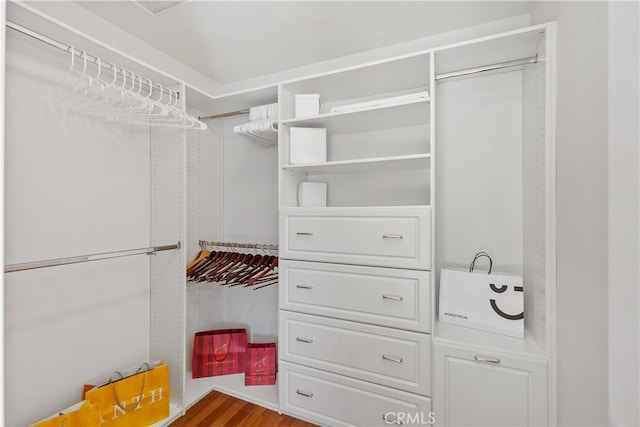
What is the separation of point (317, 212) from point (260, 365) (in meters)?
1.27

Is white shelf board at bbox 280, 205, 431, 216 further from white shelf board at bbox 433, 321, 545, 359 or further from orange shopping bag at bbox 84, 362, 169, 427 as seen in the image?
orange shopping bag at bbox 84, 362, 169, 427

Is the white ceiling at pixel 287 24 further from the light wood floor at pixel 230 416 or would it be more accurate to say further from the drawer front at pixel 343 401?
the light wood floor at pixel 230 416

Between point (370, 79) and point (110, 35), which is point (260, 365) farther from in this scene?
point (110, 35)

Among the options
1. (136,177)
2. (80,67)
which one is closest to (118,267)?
(136,177)

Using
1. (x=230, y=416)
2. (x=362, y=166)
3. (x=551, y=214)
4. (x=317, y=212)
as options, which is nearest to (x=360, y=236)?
(x=317, y=212)

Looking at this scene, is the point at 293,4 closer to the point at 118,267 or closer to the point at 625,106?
the point at 625,106

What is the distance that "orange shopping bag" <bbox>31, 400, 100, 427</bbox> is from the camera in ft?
4.32

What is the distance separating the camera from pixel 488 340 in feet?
4.60

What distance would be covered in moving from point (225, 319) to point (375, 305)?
153 centimetres

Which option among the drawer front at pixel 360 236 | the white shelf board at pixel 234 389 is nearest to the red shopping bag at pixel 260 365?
the white shelf board at pixel 234 389

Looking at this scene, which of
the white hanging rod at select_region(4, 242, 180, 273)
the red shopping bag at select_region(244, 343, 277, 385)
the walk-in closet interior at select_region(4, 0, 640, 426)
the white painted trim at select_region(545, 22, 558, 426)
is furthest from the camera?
the red shopping bag at select_region(244, 343, 277, 385)

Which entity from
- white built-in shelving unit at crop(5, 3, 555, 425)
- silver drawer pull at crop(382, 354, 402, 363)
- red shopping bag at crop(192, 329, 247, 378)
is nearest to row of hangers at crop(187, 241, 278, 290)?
→ white built-in shelving unit at crop(5, 3, 555, 425)

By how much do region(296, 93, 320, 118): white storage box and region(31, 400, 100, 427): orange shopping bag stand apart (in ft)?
6.29

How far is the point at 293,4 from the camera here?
1588 mm
